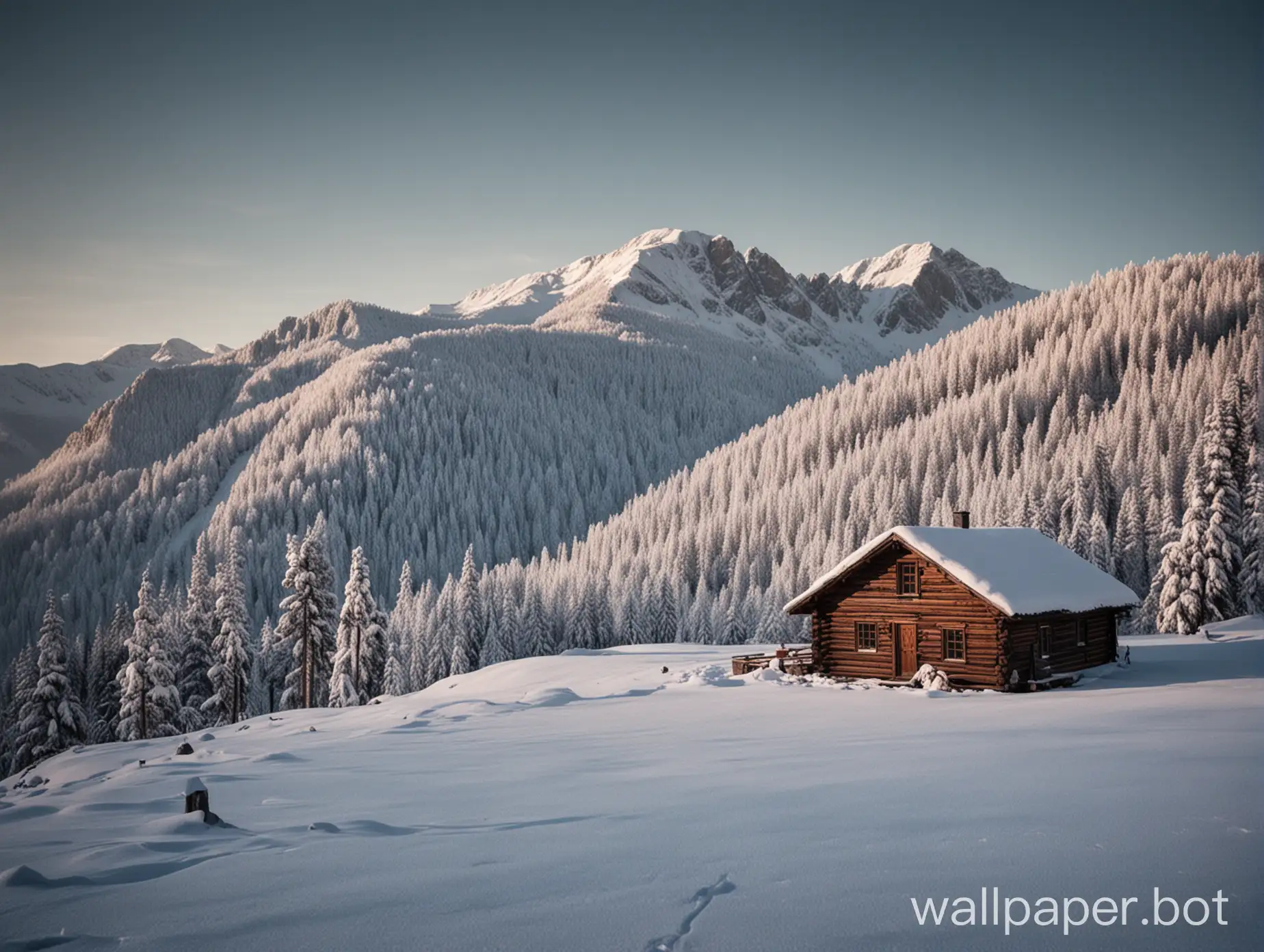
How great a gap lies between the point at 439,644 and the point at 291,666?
43.0 feet

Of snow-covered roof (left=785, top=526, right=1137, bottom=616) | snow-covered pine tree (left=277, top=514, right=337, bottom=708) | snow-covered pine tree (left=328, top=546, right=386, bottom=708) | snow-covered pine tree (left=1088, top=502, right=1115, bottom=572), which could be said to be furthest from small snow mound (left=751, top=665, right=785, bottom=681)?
snow-covered pine tree (left=1088, top=502, right=1115, bottom=572)

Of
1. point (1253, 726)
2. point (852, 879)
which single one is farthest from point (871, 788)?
point (1253, 726)

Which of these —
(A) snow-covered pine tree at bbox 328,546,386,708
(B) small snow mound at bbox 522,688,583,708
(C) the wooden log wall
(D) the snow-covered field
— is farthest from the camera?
(A) snow-covered pine tree at bbox 328,546,386,708

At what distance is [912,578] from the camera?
3059 centimetres

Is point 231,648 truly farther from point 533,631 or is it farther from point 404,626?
point 533,631

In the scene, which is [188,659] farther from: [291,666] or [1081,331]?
[1081,331]

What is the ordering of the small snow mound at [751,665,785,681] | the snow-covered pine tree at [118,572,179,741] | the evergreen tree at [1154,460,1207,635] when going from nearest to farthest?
the small snow mound at [751,665,785,681] → the evergreen tree at [1154,460,1207,635] → the snow-covered pine tree at [118,572,179,741]

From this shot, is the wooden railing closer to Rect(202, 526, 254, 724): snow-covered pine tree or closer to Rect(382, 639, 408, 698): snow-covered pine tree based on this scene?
Rect(202, 526, 254, 724): snow-covered pine tree

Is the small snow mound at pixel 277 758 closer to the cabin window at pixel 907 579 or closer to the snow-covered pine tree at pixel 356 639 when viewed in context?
the cabin window at pixel 907 579

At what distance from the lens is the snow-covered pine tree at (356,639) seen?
174ft

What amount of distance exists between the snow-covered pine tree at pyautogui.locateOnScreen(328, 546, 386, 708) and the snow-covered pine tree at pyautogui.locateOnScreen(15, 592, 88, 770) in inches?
638

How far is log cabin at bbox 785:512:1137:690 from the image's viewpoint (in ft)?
92.1

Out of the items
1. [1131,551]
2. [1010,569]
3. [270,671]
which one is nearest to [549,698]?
[1010,569]

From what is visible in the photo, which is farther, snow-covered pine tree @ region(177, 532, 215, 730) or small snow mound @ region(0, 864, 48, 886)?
snow-covered pine tree @ region(177, 532, 215, 730)
